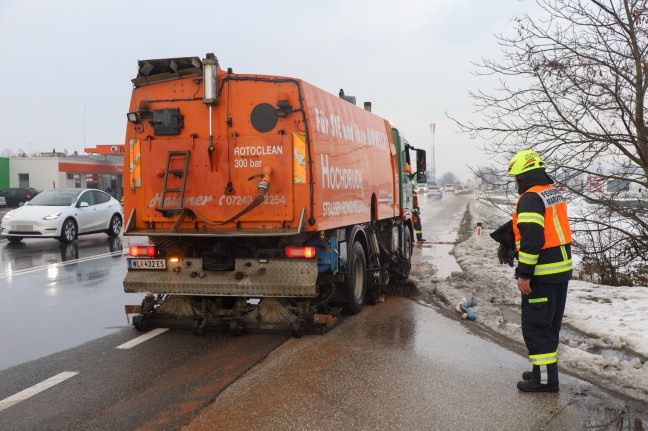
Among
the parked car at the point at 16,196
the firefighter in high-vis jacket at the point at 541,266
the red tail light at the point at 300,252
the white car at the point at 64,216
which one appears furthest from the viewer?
the parked car at the point at 16,196

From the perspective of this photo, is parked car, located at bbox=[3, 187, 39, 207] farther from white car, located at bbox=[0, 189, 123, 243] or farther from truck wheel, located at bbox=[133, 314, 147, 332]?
truck wheel, located at bbox=[133, 314, 147, 332]

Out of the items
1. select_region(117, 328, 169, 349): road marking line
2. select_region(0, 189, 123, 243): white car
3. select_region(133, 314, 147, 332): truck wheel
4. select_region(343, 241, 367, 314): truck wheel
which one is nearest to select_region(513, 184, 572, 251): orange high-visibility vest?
select_region(343, 241, 367, 314): truck wheel

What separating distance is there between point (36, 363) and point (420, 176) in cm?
869

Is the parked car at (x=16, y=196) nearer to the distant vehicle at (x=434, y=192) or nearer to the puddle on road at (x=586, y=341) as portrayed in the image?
the puddle on road at (x=586, y=341)

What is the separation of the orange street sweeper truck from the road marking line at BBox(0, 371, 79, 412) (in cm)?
153

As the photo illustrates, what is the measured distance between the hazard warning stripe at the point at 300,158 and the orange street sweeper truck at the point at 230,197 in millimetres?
11

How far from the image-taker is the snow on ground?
5.23 metres

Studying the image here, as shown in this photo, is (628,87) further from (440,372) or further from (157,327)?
(157,327)

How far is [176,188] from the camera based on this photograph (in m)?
6.61

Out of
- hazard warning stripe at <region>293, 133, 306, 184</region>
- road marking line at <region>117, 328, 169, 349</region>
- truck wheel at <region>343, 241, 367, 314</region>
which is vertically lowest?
road marking line at <region>117, 328, 169, 349</region>

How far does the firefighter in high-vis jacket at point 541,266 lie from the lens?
4.73m

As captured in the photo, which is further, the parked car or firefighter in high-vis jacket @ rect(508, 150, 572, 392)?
the parked car

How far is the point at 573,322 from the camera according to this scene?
734 cm

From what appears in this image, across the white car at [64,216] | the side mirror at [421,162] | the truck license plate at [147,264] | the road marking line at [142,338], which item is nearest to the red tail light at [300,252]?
the truck license plate at [147,264]
